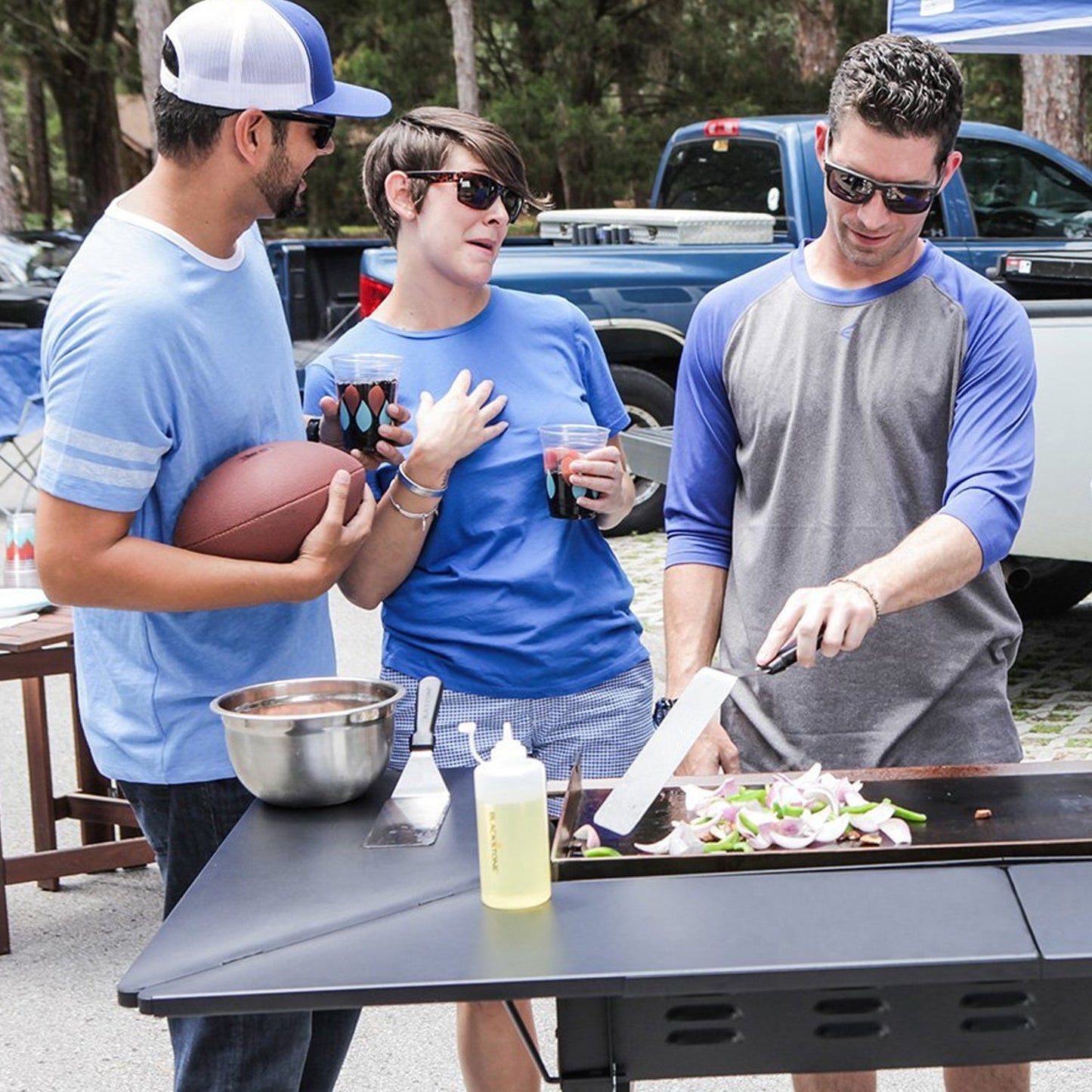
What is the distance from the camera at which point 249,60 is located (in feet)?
8.74

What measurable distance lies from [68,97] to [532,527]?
2614cm

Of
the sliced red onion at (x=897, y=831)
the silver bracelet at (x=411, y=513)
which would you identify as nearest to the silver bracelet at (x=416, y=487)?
the silver bracelet at (x=411, y=513)

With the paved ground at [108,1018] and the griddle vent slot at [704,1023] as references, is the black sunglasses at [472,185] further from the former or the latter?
the paved ground at [108,1018]

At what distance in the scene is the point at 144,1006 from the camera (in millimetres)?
2041

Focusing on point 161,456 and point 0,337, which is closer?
point 161,456

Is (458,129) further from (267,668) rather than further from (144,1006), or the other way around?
(144,1006)

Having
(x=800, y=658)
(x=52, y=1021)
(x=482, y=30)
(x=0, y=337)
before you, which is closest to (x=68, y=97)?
(x=482, y=30)

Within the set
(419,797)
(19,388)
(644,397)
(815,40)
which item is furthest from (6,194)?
(419,797)

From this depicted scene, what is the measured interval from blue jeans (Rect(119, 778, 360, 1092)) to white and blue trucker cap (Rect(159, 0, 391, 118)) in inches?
45.3

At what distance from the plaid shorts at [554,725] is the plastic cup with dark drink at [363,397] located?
20.6 inches

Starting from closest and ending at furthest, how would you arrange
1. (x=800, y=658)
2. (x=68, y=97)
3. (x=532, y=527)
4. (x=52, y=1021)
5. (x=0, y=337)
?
(x=800, y=658) < (x=532, y=527) < (x=52, y=1021) < (x=0, y=337) < (x=68, y=97)

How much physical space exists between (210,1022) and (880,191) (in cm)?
181

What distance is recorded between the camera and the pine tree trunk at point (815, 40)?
2488 cm

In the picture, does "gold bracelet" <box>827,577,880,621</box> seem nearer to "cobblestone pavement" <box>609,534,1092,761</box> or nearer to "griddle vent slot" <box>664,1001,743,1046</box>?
"griddle vent slot" <box>664,1001,743,1046</box>
